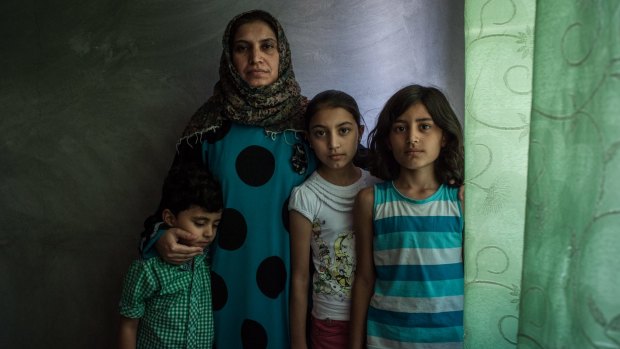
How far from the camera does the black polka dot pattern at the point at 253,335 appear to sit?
1433 millimetres

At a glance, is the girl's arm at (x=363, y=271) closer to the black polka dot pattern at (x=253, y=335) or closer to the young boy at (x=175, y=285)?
the black polka dot pattern at (x=253, y=335)

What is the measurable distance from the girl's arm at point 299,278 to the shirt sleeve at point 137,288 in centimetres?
44

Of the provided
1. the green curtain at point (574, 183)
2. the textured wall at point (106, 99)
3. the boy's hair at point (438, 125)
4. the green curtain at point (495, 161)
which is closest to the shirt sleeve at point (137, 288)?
the textured wall at point (106, 99)

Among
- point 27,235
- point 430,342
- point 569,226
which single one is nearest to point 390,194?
point 430,342

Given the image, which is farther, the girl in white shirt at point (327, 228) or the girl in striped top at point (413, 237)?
the girl in white shirt at point (327, 228)

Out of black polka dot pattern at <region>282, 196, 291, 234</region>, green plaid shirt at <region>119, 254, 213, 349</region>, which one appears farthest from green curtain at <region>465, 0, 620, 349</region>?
Result: green plaid shirt at <region>119, 254, 213, 349</region>

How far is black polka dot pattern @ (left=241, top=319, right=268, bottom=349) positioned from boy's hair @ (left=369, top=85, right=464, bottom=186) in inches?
25.5

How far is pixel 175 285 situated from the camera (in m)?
1.38

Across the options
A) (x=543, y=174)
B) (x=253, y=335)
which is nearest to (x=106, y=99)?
(x=253, y=335)

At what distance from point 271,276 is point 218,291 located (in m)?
0.21

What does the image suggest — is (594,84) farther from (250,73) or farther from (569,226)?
(250,73)

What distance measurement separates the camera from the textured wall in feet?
5.81

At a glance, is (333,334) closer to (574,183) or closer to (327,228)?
(327,228)

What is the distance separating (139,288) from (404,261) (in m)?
0.82
